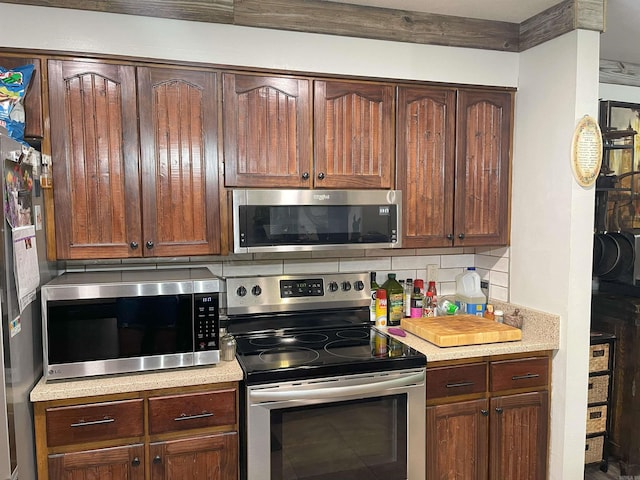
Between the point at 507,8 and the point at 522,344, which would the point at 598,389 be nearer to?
the point at 522,344

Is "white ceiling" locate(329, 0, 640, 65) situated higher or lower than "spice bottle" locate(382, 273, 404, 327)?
higher

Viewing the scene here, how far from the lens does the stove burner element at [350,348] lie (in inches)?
89.8

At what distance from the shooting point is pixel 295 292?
269 cm

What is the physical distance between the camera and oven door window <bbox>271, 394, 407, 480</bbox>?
2090 millimetres

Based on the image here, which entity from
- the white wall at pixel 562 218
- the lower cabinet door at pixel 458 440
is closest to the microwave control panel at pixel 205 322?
the lower cabinet door at pixel 458 440

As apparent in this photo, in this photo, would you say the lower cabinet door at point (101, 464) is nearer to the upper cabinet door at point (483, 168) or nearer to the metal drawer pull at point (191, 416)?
the metal drawer pull at point (191, 416)

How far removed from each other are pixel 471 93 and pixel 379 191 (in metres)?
0.76

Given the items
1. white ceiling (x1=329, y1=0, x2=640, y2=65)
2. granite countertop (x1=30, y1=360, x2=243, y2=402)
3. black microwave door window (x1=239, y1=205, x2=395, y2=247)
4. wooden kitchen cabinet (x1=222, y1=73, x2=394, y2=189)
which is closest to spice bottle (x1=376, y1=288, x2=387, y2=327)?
black microwave door window (x1=239, y1=205, x2=395, y2=247)

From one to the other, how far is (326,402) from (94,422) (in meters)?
0.91

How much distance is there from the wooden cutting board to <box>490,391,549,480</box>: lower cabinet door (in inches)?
11.7

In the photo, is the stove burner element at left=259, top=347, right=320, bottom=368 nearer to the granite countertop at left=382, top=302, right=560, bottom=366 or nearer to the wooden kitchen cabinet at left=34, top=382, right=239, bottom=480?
the wooden kitchen cabinet at left=34, top=382, right=239, bottom=480

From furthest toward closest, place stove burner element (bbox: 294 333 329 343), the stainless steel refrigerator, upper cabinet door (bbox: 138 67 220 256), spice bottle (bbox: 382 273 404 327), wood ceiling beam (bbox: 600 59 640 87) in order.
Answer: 1. wood ceiling beam (bbox: 600 59 640 87)
2. spice bottle (bbox: 382 273 404 327)
3. stove burner element (bbox: 294 333 329 343)
4. upper cabinet door (bbox: 138 67 220 256)
5. the stainless steel refrigerator

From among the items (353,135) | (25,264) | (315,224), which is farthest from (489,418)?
(25,264)

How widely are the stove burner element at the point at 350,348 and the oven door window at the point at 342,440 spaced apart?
0.65 ft
